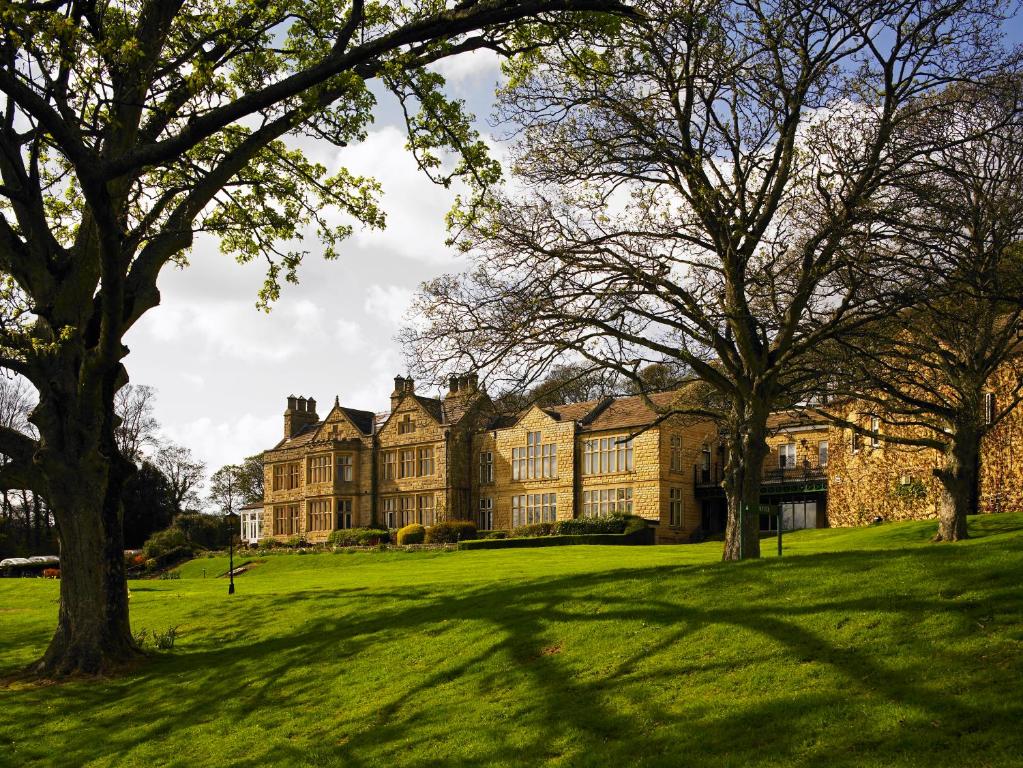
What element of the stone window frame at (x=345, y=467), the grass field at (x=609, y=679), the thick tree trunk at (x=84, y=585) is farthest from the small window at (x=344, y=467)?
the thick tree trunk at (x=84, y=585)

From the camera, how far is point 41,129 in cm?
1770

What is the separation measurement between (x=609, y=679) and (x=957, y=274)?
10.2 metres

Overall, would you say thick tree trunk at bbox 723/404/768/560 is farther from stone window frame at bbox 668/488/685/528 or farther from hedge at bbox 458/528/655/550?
stone window frame at bbox 668/488/685/528

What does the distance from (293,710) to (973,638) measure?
9114mm

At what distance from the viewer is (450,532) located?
189 ft

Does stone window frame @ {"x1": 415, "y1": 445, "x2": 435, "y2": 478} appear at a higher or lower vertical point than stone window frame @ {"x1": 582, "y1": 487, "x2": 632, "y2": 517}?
higher

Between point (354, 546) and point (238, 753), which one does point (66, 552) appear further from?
point (354, 546)

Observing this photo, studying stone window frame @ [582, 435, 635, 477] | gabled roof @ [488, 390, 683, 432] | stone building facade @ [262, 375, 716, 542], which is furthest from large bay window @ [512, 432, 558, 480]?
stone window frame @ [582, 435, 635, 477]

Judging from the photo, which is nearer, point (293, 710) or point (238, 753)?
point (238, 753)

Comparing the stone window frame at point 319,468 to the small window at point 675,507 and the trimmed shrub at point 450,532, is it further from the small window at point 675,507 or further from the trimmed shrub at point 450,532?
the small window at point 675,507

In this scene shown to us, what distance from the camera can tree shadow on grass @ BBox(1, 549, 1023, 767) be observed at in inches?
361

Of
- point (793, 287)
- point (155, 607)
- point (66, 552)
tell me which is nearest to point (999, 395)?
point (793, 287)

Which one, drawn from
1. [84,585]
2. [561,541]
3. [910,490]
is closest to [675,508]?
[561,541]

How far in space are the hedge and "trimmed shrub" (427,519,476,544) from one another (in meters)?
6.61
